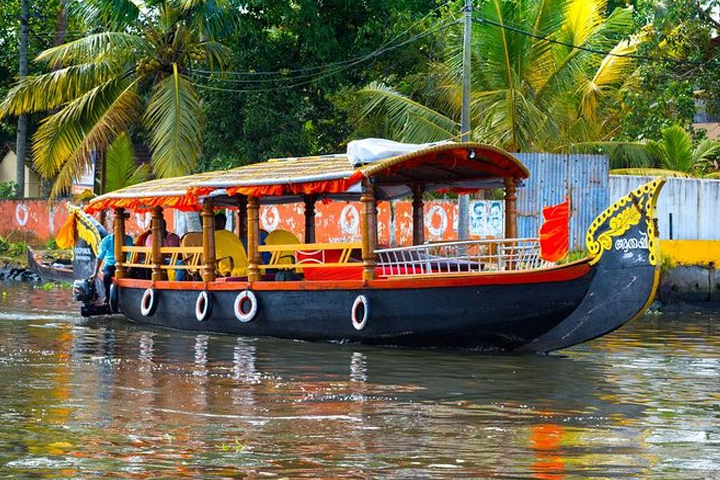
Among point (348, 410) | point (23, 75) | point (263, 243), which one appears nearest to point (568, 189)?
point (263, 243)

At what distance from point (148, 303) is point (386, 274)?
157 inches

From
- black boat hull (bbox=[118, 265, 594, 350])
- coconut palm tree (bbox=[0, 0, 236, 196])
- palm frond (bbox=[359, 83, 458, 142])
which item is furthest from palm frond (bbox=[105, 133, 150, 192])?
black boat hull (bbox=[118, 265, 594, 350])

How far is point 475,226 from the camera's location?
910 inches

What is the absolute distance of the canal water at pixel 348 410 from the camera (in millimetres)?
8078

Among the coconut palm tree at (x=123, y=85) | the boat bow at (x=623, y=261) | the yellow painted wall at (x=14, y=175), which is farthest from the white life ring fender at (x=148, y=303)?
the yellow painted wall at (x=14, y=175)

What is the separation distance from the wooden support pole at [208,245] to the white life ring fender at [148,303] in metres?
1.54

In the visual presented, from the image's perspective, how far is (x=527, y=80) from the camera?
925 inches

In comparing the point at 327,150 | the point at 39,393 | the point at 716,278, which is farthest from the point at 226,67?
the point at 39,393

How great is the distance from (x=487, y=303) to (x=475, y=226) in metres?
9.45

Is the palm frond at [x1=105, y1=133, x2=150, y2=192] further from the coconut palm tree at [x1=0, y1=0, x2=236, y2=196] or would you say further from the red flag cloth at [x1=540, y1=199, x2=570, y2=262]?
the red flag cloth at [x1=540, y1=199, x2=570, y2=262]

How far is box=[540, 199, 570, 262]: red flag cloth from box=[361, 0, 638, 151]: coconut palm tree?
9161 millimetres

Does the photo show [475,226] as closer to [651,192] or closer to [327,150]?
[327,150]

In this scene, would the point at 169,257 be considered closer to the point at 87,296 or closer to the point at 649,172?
the point at 87,296

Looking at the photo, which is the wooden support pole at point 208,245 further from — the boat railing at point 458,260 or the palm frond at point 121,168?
the palm frond at point 121,168
